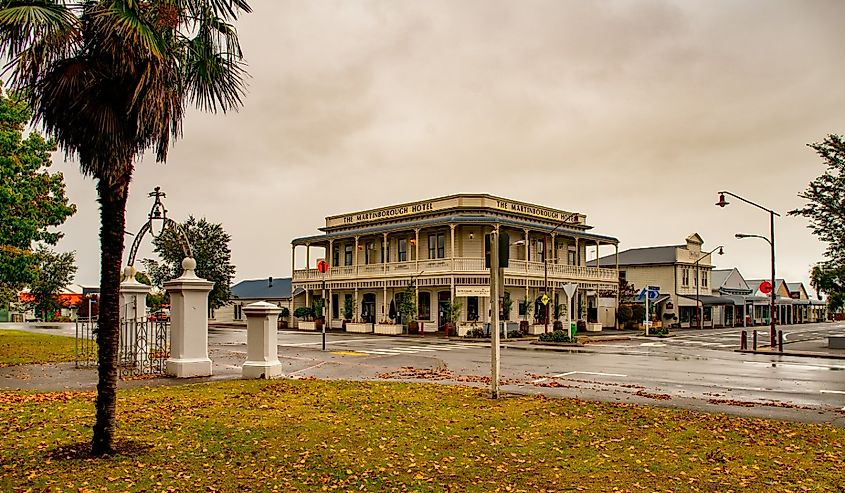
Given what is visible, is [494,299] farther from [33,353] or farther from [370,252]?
[370,252]

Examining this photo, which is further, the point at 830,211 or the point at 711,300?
the point at 711,300

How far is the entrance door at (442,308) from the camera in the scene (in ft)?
151

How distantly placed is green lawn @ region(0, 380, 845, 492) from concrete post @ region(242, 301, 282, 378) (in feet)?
9.70

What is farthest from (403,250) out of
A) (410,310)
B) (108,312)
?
(108,312)

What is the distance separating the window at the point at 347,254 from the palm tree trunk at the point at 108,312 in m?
46.8

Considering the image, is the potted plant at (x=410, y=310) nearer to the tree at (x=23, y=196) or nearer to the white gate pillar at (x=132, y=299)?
the tree at (x=23, y=196)

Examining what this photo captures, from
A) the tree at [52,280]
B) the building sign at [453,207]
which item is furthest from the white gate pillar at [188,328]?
the tree at [52,280]

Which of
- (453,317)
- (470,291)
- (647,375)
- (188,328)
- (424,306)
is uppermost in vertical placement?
(470,291)

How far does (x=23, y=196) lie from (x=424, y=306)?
93.6ft

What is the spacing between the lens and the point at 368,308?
170ft

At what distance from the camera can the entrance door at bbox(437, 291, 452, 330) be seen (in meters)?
46.0

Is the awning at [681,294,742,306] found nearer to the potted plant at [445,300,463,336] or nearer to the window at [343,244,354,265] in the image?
the potted plant at [445,300,463,336]

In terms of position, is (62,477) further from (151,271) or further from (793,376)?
(151,271)

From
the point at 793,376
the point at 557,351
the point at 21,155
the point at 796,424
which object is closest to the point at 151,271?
the point at 21,155
